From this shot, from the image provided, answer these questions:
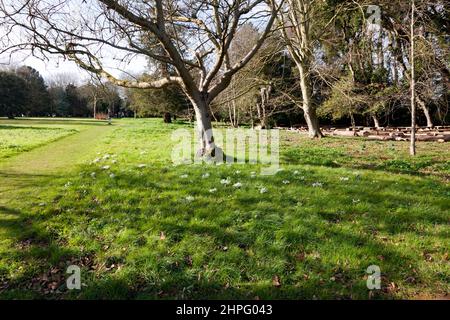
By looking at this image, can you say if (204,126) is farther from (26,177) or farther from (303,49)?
(303,49)

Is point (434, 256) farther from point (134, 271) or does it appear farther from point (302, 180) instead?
point (134, 271)

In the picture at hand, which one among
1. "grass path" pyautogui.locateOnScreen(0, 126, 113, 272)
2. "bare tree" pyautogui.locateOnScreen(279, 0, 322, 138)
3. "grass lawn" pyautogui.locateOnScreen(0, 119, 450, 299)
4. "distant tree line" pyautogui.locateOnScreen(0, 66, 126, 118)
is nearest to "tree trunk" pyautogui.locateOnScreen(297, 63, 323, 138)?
"bare tree" pyautogui.locateOnScreen(279, 0, 322, 138)

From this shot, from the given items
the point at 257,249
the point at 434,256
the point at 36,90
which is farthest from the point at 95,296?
the point at 36,90

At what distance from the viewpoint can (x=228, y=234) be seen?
4609 mm

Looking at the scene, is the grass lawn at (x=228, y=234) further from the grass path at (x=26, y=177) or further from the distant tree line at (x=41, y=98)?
the distant tree line at (x=41, y=98)

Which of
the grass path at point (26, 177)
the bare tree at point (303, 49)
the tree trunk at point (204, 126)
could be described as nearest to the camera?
the grass path at point (26, 177)

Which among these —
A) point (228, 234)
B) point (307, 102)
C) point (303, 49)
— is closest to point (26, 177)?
point (228, 234)

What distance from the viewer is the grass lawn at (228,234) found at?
356 centimetres

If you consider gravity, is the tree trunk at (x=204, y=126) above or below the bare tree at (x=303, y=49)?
below

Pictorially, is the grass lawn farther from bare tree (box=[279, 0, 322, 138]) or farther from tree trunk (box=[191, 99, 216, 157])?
bare tree (box=[279, 0, 322, 138])

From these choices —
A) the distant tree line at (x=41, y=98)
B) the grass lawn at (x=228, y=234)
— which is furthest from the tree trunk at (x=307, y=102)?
the distant tree line at (x=41, y=98)

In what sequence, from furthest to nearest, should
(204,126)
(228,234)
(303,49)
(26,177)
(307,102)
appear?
(307,102)
(303,49)
(204,126)
(26,177)
(228,234)

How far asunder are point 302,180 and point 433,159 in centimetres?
582

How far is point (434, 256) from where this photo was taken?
3979 millimetres
